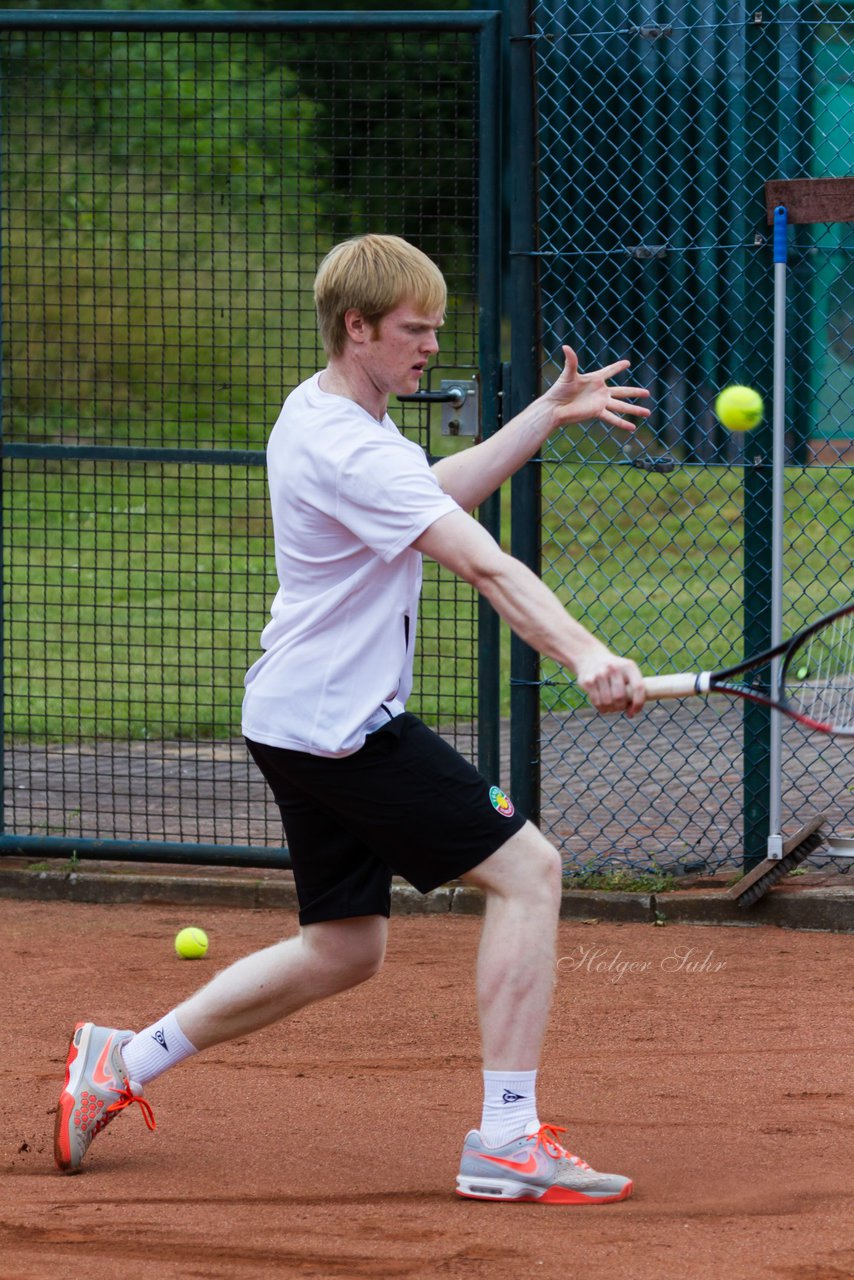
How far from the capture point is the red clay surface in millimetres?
3104

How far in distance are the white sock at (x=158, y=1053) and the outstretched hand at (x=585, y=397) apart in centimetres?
156

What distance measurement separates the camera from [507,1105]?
331 centimetres

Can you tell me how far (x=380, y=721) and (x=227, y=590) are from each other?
3251 millimetres

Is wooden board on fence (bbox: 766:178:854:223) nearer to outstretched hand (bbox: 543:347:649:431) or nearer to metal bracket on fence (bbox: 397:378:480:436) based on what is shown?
metal bracket on fence (bbox: 397:378:480:436)

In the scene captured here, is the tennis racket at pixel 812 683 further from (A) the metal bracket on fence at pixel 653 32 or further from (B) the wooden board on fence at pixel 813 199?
(A) the metal bracket on fence at pixel 653 32

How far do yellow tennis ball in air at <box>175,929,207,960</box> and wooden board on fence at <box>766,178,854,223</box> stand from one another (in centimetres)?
276

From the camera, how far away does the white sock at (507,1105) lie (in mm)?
3309

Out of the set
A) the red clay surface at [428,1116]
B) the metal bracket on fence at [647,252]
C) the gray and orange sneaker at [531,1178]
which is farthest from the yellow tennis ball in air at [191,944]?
the metal bracket on fence at [647,252]

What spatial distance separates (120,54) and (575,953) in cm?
943

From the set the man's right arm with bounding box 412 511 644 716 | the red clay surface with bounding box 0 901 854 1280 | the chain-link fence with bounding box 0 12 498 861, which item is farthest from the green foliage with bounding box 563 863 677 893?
the man's right arm with bounding box 412 511 644 716

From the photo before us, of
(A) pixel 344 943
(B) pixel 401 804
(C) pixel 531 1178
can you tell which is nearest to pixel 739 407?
(B) pixel 401 804

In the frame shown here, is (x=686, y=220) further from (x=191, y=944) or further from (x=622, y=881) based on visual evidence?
(x=191, y=944)

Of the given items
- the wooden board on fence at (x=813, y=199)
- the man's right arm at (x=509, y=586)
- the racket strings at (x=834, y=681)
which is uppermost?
the wooden board on fence at (x=813, y=199)

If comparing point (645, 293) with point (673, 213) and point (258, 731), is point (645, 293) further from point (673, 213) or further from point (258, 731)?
point (258, 731)
